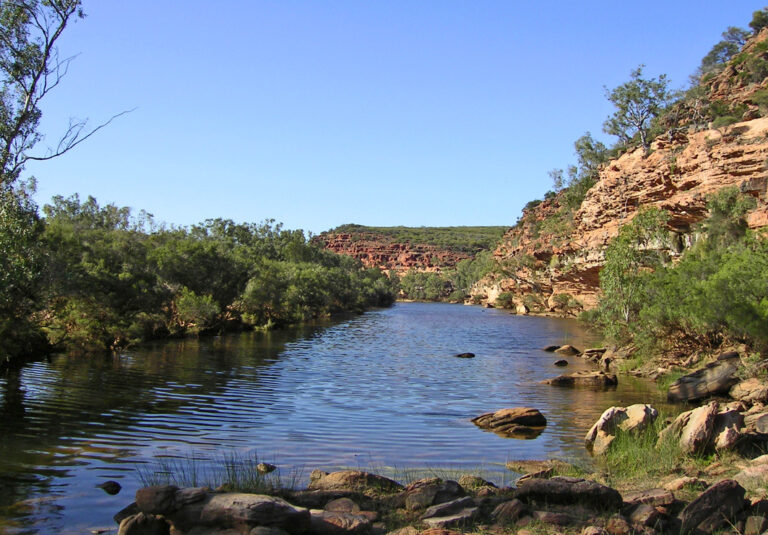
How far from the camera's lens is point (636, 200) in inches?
1977

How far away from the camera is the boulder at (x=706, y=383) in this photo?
1759 cm

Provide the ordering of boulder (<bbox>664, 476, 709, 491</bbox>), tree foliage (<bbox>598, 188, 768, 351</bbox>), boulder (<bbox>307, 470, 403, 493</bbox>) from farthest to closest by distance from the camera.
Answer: tree foliage (<bbox>598, 188, 768, 351</bbox>) < boulder (<bbox>307, 470, 403, 493</bbox>) < boulder (<bbox>664, 476, 709, 491</bbox>)

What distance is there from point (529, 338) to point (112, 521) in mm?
40505

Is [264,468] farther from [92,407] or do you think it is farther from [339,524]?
[92,407]

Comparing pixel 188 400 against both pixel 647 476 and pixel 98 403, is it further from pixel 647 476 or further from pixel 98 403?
pixel 647 476

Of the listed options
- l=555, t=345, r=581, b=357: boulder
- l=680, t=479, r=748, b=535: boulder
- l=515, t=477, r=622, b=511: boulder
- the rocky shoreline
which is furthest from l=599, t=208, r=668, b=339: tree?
l=680, t=479, r=748, b=535: boulder

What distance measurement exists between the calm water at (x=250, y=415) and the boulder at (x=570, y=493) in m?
2.53

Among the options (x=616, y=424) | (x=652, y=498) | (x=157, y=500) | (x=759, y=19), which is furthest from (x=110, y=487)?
(x=759, y=19)

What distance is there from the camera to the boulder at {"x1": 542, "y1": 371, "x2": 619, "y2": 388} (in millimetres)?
22344

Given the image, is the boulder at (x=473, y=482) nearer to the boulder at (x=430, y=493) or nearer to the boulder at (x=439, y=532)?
the boulder at (x=430, y=493)

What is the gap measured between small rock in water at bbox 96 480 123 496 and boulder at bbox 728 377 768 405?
48.3ft

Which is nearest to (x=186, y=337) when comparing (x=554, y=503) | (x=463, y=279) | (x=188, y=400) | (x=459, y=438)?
(x=188, y=400)

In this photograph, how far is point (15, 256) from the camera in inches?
707

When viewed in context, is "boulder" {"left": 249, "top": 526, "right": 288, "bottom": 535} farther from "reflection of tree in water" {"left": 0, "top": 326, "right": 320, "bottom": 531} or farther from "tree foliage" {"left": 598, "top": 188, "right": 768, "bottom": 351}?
"tree foliage" {"left": 598, "top": 188, "right": 768, "bottom": 351}
